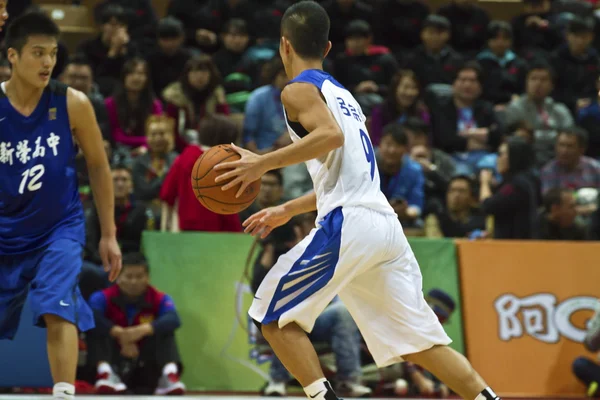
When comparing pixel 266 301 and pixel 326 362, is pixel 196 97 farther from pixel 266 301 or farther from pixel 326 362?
pixel 266 301

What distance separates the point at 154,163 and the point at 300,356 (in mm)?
5216

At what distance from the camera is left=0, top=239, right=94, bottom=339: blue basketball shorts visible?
4.49 m

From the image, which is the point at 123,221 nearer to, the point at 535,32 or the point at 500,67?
the point at 500,67

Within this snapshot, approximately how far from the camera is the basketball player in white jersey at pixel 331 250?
3.98m

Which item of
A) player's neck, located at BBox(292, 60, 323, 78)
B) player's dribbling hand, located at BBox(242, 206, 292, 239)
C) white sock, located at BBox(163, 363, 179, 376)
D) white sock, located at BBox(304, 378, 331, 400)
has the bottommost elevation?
white sock, located at BBox(163, 363, 179, 376)

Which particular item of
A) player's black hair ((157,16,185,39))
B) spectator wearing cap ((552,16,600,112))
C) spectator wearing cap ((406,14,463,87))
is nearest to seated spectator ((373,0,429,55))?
spectator wearing cap ((406,14,463,87))

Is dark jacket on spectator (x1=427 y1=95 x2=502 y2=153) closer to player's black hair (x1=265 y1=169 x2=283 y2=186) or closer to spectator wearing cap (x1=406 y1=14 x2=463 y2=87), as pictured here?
spectator wearing cap (x1=406 y1=14 x2=463 y2=87)

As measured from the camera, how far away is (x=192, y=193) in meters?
7.89

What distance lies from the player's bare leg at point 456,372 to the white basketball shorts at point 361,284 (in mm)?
50

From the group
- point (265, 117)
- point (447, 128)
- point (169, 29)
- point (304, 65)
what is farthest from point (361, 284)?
point (169, 29)

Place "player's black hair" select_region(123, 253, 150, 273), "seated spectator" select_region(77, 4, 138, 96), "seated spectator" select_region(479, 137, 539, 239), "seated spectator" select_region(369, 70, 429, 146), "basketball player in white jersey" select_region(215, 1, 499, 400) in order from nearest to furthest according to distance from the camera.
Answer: "basketball player in white jersey" select_region(215, 1, 499, 400) < "player's black hair" select_region(123, 253, 150, 273) < "seated spectator" select_region(479, 137, 539, 239) < "seated spectator" select_region(369, 70, 429, 146) < "seated spectator" select_region(77, 4, 138, 96)

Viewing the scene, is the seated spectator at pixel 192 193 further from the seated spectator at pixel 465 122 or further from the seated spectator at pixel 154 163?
the seated spectator at pixel 465 122

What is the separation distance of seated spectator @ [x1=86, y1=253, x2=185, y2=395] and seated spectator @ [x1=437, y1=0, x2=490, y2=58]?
7275 millimetres

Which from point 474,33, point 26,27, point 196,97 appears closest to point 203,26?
point 196,97
